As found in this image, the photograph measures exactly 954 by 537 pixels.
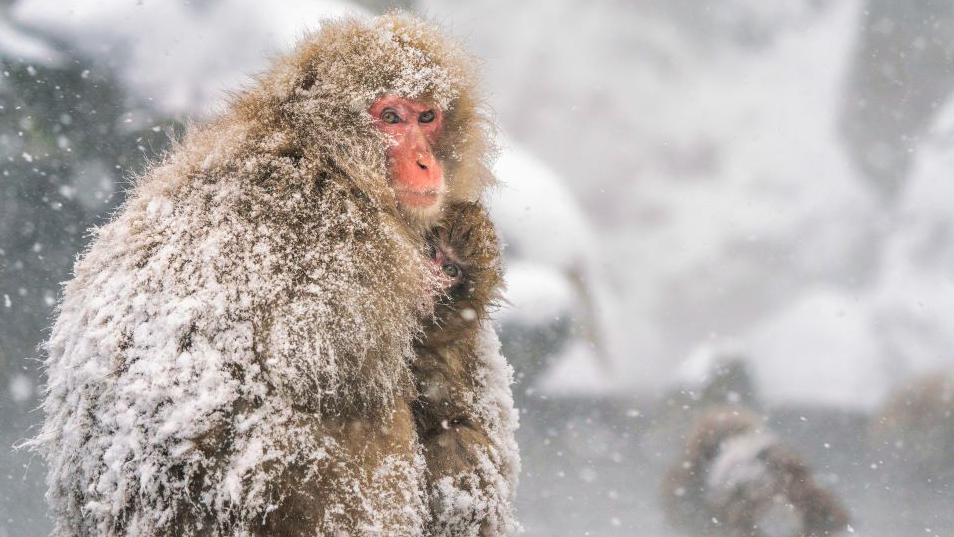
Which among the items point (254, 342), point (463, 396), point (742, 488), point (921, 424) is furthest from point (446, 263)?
point (921, 424)

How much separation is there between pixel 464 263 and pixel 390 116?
1.12ft

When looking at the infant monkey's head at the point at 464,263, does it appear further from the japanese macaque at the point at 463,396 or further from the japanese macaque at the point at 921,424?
the japanese macaque at the point at 921,424

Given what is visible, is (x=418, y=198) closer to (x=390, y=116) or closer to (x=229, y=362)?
(x=390, y=116)

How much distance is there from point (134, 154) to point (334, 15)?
137 centimetres

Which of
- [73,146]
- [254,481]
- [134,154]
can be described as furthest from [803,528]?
[73,146]

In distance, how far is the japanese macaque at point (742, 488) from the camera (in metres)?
3.22

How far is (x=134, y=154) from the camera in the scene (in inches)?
104

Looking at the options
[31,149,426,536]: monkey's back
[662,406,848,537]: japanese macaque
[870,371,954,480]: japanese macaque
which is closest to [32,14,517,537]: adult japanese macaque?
[31,149,426,536]: monkey's back

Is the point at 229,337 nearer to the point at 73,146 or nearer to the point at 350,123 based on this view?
the point at 350,123

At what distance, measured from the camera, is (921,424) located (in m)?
3.90

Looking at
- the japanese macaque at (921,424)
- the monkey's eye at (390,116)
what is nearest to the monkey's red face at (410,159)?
the monkey's eye at (390,116)

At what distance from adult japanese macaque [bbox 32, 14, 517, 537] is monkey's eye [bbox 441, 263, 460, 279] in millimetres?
104

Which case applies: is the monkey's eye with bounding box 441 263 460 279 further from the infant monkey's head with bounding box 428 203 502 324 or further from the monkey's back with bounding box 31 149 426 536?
the monkey's back with bounding box 31 149 426 536

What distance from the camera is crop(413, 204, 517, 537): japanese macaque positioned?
1.37 m
